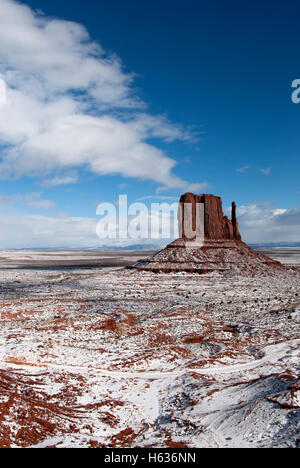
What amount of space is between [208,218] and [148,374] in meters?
50.2

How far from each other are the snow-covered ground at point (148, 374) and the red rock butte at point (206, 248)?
25.6 meters

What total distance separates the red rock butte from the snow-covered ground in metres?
25.6

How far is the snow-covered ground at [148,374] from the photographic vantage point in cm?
827

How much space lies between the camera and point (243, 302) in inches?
1114

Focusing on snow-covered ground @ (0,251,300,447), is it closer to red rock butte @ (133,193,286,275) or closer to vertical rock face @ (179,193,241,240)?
red rock butte @ (133,193,286,275)

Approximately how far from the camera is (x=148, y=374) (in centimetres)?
1262

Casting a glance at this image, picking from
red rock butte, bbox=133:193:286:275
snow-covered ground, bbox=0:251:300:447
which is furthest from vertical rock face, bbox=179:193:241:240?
snow-covered ground, bbox=0:251:300:447

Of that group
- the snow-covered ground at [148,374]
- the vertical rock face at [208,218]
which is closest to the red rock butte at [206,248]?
the vertical rock face at [208,218]

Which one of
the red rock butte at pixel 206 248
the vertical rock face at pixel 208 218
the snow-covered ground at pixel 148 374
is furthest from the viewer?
the vertical rock face at pixel 208 218

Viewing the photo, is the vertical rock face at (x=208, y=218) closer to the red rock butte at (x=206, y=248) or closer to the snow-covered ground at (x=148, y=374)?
the red rock butte at (x=206, y=248)

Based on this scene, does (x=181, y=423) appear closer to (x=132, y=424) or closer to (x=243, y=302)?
(x=132, y=424)

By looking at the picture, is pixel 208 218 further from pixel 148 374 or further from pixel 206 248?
pixel 148 374

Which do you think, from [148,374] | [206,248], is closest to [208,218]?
[206,248]

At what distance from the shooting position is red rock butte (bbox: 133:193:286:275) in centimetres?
5225
